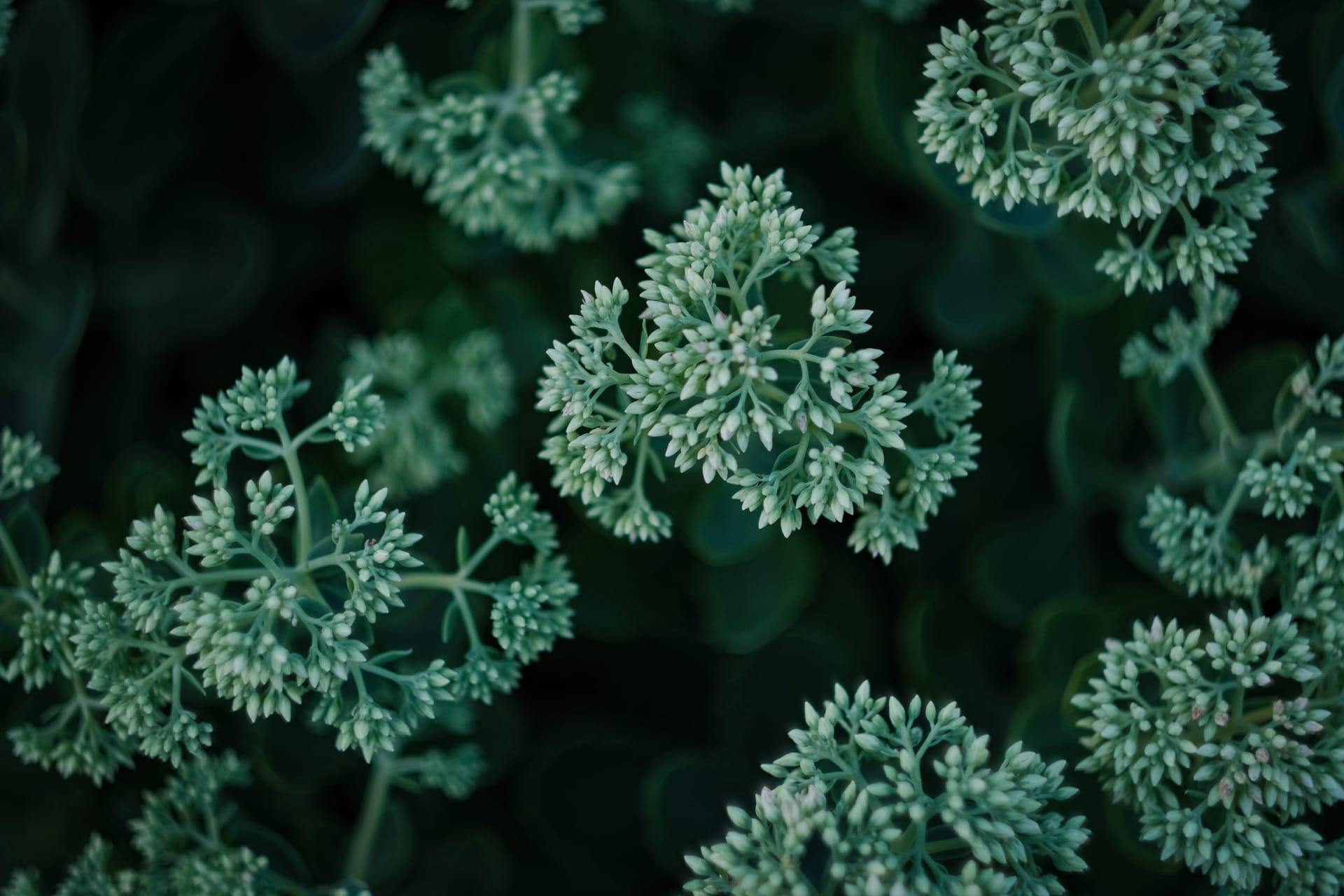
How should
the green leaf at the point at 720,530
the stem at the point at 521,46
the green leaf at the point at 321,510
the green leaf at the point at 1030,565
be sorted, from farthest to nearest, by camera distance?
the green leaf at the point at 1030,565 → the green leaf at the point at 720,530 → the stem at the point at 521,46 → the green leaf at the point at 321,510

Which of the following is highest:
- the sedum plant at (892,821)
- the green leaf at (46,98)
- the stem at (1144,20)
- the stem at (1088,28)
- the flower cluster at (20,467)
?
the green leaf at (46,98)

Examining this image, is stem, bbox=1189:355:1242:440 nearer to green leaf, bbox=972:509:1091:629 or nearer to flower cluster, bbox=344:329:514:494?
green leaf, bbox=972:509:1091:629

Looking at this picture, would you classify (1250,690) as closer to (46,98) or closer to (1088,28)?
(1088,28)

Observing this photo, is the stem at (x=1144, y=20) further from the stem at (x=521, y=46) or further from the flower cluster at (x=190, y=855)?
the flower cluster at (x=190, y=855)

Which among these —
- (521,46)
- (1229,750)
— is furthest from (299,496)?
(1229,750)

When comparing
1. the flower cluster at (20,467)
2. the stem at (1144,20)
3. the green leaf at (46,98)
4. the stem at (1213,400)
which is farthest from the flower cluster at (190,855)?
the stem at (1144,20)

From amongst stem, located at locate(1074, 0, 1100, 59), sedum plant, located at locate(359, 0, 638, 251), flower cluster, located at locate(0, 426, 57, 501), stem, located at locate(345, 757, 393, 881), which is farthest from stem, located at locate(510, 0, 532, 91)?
stem, located at locate(345, 757, 393, 881)
